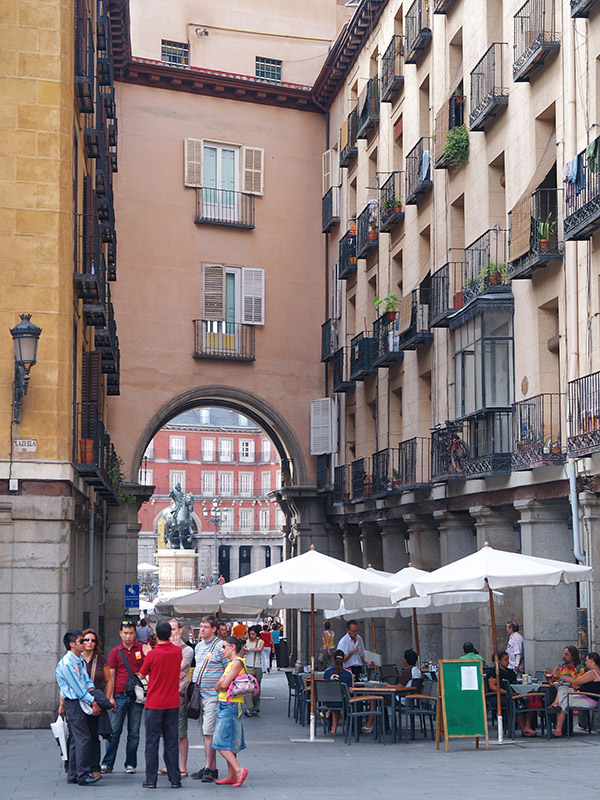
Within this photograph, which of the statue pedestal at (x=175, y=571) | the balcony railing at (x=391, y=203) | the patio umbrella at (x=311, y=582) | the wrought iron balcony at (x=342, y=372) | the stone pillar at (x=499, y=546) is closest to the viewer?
the patio umbrella at (x=311, y=582)

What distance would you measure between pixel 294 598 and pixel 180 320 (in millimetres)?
15740


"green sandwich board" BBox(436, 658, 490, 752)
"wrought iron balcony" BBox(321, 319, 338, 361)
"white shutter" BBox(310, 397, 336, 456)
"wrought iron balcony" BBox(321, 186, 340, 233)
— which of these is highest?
"wrought iron balcony" BBox(321, 186, 340, 233)

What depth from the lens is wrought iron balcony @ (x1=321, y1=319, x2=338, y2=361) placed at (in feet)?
116

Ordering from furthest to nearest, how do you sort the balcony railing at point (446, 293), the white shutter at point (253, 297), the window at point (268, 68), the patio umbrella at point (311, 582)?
the window at point (268, 68), the white shutter at point (253, 297), the balcony railing at point (446, 293), the patio umbrella at point (311, 582)

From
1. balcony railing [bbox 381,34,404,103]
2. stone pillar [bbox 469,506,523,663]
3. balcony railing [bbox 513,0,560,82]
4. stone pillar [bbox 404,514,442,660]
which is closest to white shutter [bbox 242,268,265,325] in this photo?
balcony railing [bbox 381,34,404,103]

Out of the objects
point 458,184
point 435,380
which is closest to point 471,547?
point 435,380

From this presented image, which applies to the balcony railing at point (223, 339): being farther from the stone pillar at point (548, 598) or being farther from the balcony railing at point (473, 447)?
the stone pillar at point (548, 598)

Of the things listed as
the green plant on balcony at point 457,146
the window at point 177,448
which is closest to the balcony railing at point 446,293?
the green plant on balcony at point 457,146

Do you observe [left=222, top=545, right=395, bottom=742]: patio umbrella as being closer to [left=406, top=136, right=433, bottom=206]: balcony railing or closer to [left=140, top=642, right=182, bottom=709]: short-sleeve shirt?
[left=140, top=642, right=182, bottom=709]: short-sleeve shirt

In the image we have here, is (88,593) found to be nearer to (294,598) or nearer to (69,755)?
(294,598)

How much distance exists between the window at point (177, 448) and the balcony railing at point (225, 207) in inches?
2578

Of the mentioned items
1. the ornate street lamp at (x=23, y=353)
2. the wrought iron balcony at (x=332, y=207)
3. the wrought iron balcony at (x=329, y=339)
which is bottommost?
the ornate street lamp at (x=23, y=353)

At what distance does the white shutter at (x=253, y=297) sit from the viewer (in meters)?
36.0

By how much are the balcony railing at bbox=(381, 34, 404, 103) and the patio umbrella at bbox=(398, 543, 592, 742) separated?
17.3 meters
